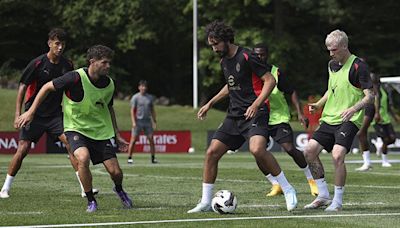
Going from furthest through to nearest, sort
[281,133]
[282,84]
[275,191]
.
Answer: [282,84], [281,133], [275,191]

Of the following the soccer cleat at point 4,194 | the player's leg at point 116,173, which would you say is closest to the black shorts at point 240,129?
the player's leg at point 116,173

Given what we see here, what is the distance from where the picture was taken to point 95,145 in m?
13.3

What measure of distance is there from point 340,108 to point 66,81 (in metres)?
3.26

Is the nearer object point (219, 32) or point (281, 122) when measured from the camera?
point (219, 32)

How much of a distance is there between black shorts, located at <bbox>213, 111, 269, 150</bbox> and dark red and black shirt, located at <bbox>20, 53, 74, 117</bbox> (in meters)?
3.44

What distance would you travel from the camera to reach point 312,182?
15.8 meters

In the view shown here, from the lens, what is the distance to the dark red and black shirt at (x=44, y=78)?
1532cm

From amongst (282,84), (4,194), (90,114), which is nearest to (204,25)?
(282,84)

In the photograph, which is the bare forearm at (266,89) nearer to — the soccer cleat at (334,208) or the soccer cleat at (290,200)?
the soccer cleat at (290,200)

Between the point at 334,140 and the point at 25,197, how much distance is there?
4.44m

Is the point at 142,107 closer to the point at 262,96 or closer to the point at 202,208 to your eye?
the point at 202,208

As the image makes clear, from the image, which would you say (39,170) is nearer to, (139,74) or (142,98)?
(142,98)

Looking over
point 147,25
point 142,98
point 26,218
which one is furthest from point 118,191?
point 147,25

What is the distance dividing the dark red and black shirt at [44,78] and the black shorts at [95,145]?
219cm
